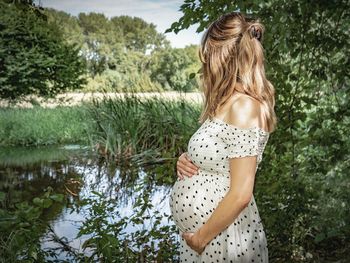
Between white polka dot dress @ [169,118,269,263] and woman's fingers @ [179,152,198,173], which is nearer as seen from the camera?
white polka dot dress @ [169,118,269,263]

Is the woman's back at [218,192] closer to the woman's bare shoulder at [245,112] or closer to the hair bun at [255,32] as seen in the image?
the woman's bare shoulder at [245,112]

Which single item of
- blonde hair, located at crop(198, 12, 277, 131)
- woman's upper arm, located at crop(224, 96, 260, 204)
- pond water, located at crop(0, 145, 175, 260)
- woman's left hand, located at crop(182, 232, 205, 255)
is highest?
blonde hair, located at crop(198, 12, 277, 131)

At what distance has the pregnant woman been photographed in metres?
1.22

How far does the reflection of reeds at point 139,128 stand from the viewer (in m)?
6.32

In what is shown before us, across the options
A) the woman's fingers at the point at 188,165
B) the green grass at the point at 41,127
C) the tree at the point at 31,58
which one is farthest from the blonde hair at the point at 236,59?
the tree at the point at 31,58

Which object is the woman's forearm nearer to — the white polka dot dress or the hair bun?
the white polka dot dress

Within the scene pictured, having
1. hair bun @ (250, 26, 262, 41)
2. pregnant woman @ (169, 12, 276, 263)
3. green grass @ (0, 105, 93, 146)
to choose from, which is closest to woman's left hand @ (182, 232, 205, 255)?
pregnant woman @ (169, 12, 276, 263)

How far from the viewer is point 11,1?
222 centimetres

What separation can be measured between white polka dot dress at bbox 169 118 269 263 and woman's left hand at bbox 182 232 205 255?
0.02m

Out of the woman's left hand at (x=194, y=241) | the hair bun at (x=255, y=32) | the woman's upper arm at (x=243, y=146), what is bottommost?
the woman's left hand at (x=194, y=241)

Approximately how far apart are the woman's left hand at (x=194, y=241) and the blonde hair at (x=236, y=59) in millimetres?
348

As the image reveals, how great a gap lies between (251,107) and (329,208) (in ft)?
5.57

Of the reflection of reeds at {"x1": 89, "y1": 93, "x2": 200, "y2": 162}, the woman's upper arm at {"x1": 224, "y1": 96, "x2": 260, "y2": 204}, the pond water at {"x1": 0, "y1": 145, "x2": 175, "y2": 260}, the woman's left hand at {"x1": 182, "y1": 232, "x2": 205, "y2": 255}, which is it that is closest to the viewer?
the woman's upper arm at {"x1": 224, "y1": 96, "x2": 260, "y2": 204}

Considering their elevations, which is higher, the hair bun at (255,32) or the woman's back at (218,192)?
the hair bun at (255,32)
